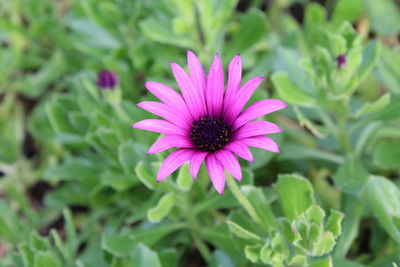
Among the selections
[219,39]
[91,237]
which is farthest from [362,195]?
[91,237]

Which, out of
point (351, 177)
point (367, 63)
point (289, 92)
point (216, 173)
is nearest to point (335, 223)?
point (351, 177)

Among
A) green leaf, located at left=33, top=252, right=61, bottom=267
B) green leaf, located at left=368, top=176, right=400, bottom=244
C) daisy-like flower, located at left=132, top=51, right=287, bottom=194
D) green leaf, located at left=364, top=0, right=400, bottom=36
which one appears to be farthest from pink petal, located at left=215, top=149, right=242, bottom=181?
green leaf, located at left=364, top=0, right=400, bottom=36

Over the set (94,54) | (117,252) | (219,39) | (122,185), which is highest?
(94,54)

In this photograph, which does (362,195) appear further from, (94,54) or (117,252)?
(94,54)

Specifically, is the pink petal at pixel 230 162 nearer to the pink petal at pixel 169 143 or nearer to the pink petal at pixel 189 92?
the pink petal at pixel 169 143

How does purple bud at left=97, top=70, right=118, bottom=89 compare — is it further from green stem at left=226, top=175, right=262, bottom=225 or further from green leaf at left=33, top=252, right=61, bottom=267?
green stem at left=226, top=175, right=262, bottom=225

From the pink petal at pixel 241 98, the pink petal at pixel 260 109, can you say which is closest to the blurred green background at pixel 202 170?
the pink petal at pixel 241 98
